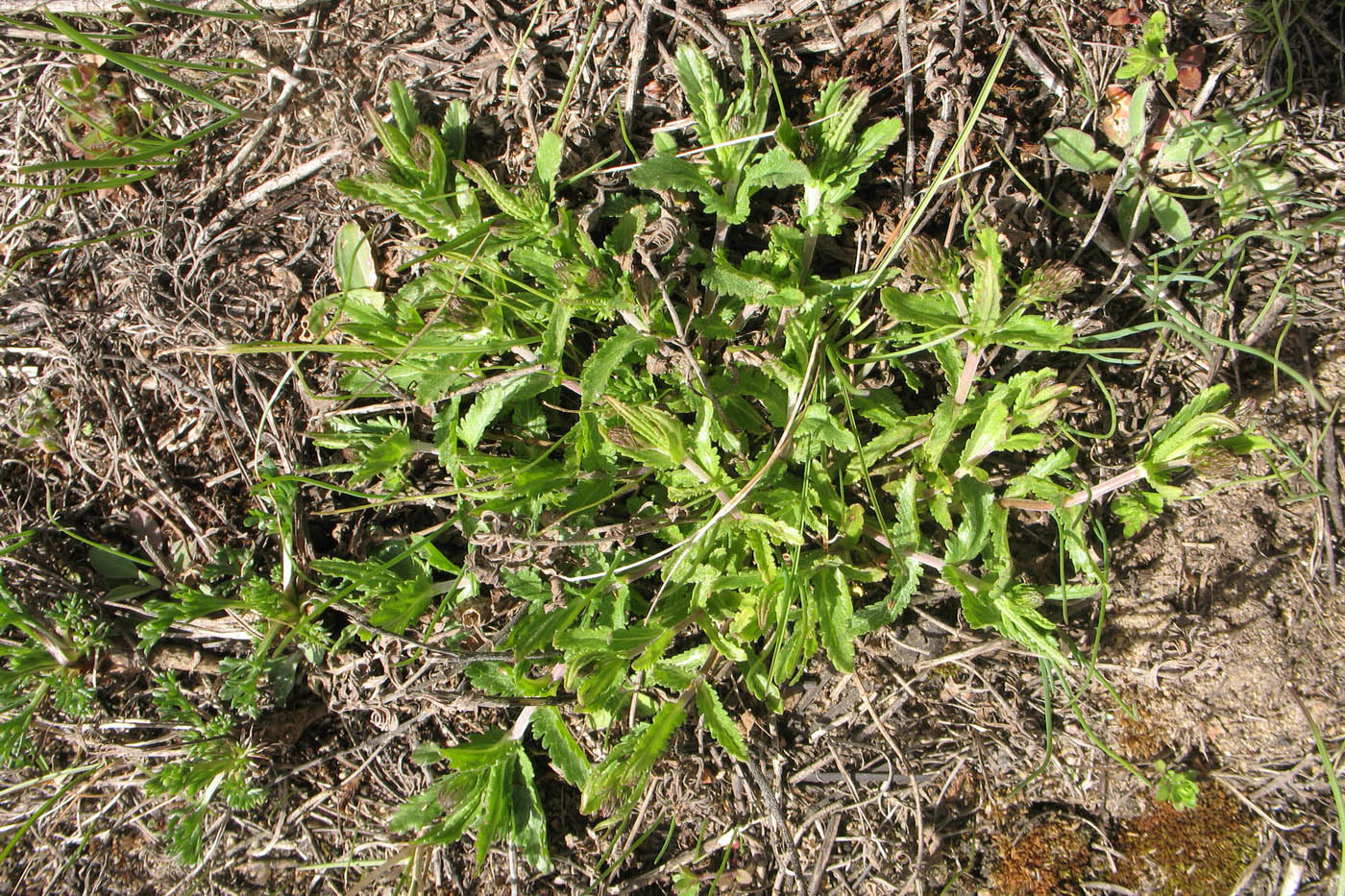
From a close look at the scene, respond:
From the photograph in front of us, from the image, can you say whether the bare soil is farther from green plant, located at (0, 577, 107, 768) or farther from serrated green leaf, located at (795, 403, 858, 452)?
serrated green leaf, located at (795, 403, 858, 452)

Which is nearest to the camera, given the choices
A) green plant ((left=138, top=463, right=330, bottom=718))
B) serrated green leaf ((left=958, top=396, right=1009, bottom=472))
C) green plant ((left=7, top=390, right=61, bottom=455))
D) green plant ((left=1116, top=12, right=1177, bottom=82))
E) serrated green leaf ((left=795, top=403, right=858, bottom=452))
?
serrated green leaf ((left=958, top=396, right=1009, bottom=472))

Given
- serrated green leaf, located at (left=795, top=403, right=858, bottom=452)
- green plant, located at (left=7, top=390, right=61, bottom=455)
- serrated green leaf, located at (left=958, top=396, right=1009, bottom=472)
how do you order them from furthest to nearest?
green plant, located at (left=7, top=390, right=61, bottom=455) → serrated green leaf, located at (left=795, top=403, right=858, bottom=452) → serrated green leaf, located at (left=958, top=396, right=1009, bottom=472)

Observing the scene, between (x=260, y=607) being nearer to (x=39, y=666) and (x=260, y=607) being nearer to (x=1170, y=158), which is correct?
(x=39, y=666)

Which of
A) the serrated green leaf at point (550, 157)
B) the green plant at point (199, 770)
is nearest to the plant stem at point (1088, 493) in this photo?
the serrated green leaf at point (550, 157)

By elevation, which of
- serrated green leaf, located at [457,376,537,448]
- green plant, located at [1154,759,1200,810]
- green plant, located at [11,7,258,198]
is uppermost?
green plant, located at [11,7,258,198]

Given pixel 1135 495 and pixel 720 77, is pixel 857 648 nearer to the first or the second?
pixel 1135 495

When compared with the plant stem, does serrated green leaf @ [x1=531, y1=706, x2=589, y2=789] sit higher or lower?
lower

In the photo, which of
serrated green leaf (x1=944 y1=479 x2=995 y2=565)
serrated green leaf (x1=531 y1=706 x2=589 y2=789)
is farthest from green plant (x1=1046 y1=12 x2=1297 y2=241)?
serrated green leaf (x1=531 y1=706 x2=589 y2=789)
